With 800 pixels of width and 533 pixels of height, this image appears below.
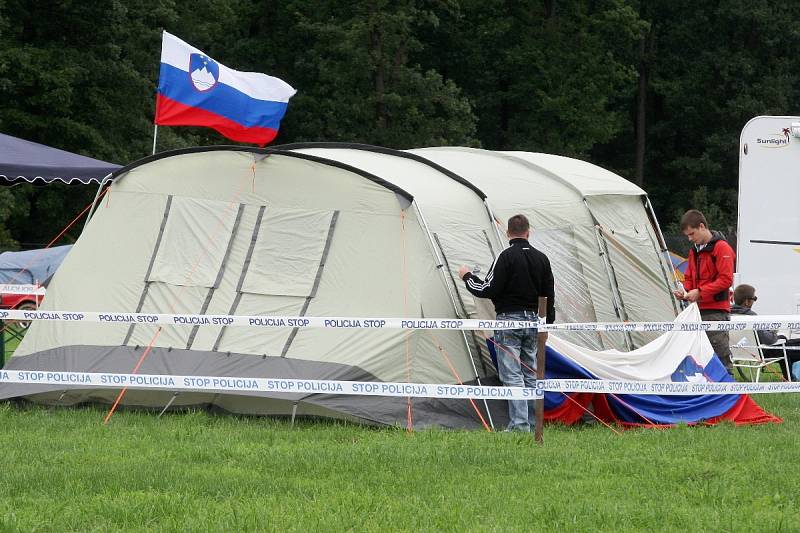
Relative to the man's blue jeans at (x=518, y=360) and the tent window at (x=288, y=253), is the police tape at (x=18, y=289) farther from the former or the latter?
the man's blue jeans at (x=518, y=360)

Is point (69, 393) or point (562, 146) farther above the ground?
point (562, 146)

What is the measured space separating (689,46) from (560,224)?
33697mm

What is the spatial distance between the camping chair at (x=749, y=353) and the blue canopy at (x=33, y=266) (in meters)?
9.99

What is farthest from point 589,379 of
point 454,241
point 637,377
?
point 454,241

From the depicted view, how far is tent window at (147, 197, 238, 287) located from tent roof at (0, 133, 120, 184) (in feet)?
16.5

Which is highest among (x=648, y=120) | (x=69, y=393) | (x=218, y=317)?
(x=648, y=120)

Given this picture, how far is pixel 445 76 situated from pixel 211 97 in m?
30.9

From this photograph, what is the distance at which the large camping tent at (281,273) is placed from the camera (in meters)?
9.28

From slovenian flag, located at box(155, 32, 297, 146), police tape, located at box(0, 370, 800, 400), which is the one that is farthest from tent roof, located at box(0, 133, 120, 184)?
police tape, located at box(0, 370, 800, 400)

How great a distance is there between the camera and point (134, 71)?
30.6 meters

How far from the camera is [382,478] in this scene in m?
6.82

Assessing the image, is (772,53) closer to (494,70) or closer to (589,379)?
(494,70)

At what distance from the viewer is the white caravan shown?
14359 millimetres

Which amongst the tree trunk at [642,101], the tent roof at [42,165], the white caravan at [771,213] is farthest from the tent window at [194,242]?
the tree trunk at [642,101]
